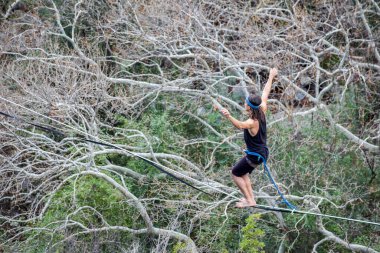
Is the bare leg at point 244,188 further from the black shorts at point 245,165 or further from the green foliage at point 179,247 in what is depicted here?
the green foliage at point 179,247

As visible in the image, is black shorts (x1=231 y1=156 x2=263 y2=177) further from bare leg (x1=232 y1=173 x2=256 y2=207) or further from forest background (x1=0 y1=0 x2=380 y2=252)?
forest background (x1=0 y1=0 x2=380 y2=252)

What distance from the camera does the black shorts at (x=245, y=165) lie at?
8516 mm

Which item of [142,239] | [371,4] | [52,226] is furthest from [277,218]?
[371,4]

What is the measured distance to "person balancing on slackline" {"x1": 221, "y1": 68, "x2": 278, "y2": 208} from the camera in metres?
8.02

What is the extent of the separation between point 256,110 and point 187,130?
9524mm

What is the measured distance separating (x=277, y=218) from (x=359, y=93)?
3.71 m

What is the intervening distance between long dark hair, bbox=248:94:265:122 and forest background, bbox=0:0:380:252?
5.30 metres

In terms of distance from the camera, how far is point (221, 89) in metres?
17.0

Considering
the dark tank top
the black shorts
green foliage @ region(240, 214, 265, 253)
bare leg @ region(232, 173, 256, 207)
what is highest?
the dark tank top

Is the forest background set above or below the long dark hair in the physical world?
below

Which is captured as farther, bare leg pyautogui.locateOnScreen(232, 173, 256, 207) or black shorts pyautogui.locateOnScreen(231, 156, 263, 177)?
bare leg pyautogui.locateOnScreen(232, 173, 256, 207)

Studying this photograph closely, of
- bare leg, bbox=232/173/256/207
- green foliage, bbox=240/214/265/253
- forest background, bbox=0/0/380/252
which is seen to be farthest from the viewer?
forest background, bbox=0/0/380/252

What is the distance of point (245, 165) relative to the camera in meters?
8.63

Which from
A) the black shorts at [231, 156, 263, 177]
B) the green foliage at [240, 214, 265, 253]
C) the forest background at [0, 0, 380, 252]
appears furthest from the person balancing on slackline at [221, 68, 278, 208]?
the forest background at [0, 0, 380, 252]
